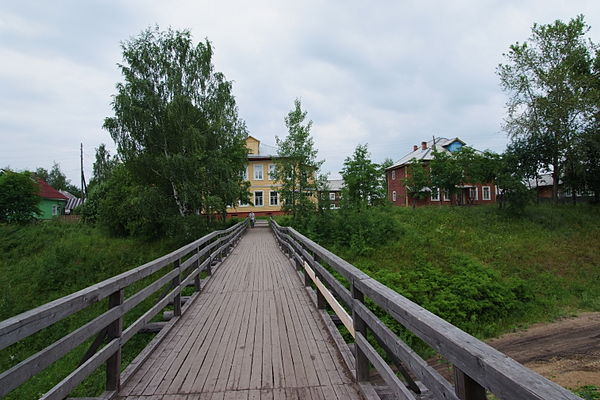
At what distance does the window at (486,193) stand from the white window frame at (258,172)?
2427cm

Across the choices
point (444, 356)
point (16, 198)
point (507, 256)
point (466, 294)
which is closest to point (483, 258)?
point (507, 256)

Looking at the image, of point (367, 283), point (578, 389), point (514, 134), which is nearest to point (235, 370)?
point (367, 283)

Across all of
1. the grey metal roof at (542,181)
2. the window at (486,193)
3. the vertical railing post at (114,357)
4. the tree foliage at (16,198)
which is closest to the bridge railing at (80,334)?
the vertical railing post at (114,357)

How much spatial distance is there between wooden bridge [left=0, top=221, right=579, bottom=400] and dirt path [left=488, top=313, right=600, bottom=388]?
5.10 m

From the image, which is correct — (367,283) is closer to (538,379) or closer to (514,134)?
(538,379)

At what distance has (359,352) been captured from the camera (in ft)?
9.47

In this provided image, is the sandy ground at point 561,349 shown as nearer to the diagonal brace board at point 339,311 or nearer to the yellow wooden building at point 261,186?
the diagonal brace board at point 339,311

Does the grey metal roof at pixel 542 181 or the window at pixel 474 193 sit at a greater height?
the grey metal roof at pixel 542 181

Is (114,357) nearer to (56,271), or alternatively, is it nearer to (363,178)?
(56,271)

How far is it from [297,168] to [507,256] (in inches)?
448

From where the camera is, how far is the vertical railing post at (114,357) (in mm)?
2777

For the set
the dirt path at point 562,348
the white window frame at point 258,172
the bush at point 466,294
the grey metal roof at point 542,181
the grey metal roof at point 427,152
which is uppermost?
the grey metal roof at point 427,152

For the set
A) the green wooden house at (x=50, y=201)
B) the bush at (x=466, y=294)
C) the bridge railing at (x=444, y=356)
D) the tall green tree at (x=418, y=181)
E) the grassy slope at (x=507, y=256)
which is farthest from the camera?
the green wooden house at (x=50, y=201)

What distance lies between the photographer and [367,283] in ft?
8.89
